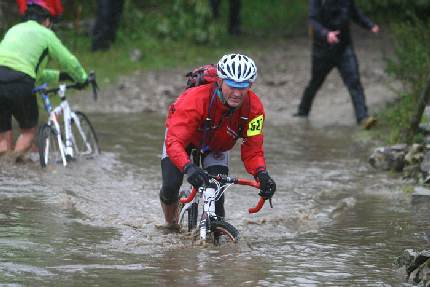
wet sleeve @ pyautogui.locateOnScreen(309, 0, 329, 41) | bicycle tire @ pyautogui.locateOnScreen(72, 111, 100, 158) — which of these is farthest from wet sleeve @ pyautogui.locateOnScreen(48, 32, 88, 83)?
wet sleeve @ pyautogui.locateOnScreen(309, 0, 329, 41)

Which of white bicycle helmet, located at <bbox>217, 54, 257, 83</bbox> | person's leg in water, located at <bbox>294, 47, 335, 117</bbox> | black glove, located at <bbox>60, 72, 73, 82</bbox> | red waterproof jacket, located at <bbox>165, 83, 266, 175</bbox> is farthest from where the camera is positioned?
person's leg in water, located at <bbox>294, 47, 335, 117</bbox>

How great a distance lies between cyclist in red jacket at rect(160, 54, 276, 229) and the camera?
8312mm

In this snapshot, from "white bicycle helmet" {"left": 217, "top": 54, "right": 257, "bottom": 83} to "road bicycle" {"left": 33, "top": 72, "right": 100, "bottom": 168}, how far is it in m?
4.48

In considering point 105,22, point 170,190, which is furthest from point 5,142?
point 105,22

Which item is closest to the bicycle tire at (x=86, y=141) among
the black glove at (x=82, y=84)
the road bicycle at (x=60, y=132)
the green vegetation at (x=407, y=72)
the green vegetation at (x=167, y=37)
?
the road bicycle at (x=60, y=132)

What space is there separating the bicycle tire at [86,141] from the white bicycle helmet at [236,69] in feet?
17.1

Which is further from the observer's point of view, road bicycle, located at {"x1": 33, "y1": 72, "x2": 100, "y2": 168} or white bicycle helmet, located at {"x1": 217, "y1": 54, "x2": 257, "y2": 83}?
road bicycle, located at {"x1": 33, "y1": 72, "x2": 100, "y2": 168}

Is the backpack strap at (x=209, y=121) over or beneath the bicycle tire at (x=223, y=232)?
over

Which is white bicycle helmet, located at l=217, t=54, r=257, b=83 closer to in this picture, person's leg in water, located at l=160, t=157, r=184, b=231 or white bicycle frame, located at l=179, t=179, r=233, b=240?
white bicycle frame, located at l=179, t=179, r=233, b=240

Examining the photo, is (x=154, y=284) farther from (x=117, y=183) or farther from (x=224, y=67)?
(x=117, y=183)

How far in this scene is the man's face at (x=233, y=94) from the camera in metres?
8.34

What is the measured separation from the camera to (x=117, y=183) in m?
12.4

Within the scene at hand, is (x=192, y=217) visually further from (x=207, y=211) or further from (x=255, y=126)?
(x=255, y=126)

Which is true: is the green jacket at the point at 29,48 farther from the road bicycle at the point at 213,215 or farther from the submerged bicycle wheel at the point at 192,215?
the road bicycle at the point at 213,215
